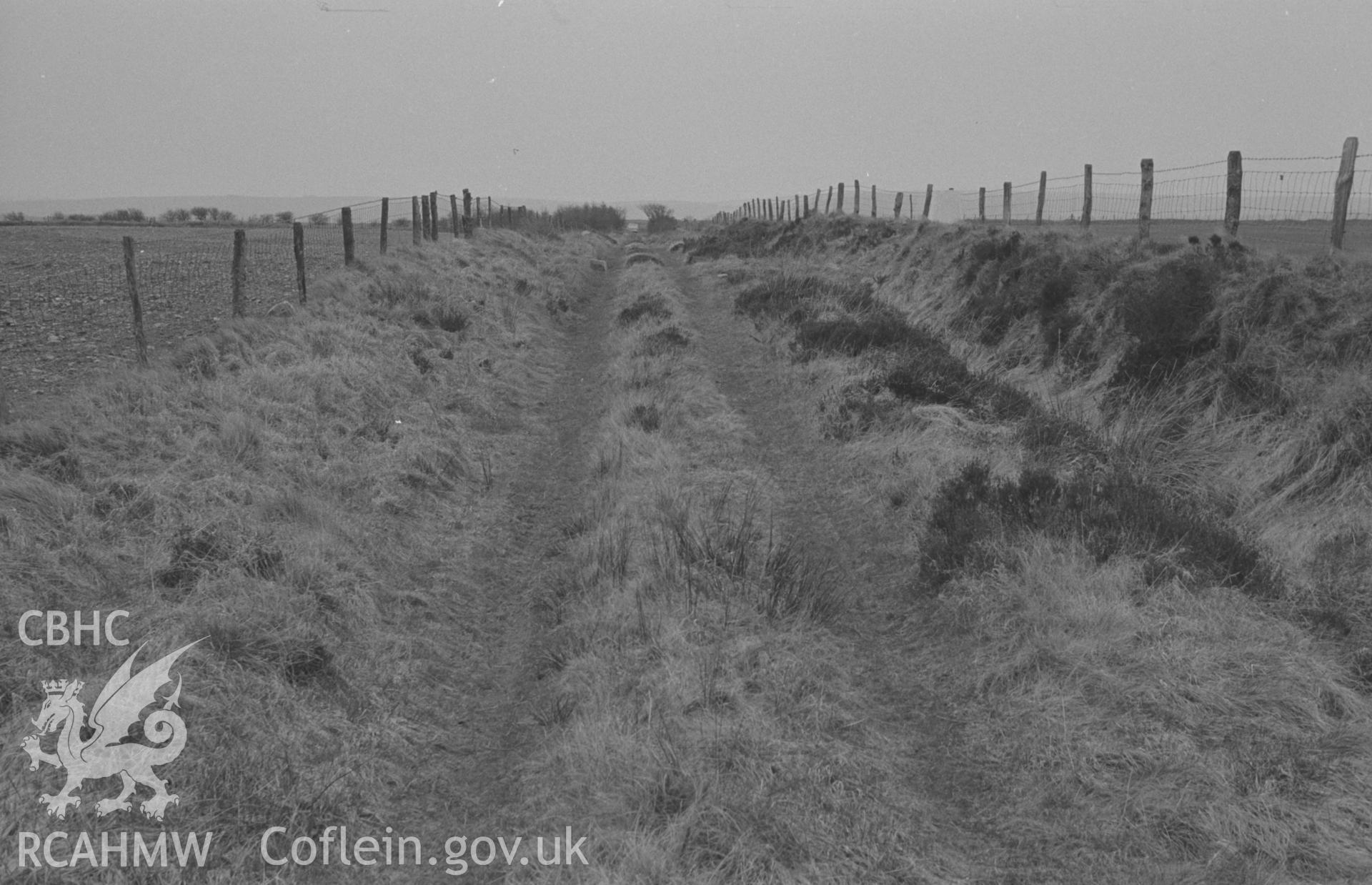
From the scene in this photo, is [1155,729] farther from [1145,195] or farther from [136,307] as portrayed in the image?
[1145,195]

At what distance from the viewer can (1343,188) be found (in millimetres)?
10172

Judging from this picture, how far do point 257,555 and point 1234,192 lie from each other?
13252 mm

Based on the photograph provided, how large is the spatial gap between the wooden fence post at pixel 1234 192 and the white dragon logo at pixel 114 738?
13.6m

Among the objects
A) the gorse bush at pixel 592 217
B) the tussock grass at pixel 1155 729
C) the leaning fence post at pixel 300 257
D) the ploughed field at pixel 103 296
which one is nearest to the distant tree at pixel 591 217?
the gorse bush at pixel 592 217

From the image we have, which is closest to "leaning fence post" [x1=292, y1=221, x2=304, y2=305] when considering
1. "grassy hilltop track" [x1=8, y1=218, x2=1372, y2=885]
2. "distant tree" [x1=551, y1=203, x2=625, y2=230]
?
"grassy hilltop track" [x1=8, y1=218, x2=1372, y2=885]

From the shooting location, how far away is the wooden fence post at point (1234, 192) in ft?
39.3

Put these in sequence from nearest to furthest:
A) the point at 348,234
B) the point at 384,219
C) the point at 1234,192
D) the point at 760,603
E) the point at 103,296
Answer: the point at 760,603, the point at 1234,192, the point at 103,296, the point at 348,234, the point at 384,219

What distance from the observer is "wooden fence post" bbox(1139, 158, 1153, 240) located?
14.3 metres

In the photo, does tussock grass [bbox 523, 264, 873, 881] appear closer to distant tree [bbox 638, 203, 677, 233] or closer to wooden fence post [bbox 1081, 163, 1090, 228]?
wooden fence post [bbox 1081, 163, 1090, 228]

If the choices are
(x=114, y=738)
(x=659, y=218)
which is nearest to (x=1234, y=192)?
(x=114, y=738)

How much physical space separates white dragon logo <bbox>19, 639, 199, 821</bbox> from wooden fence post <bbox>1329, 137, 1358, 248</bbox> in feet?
41.4

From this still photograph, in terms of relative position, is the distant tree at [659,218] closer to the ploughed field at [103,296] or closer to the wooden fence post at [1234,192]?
the ploughed field at [103,296]

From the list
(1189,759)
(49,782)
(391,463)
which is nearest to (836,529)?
(1189,759)

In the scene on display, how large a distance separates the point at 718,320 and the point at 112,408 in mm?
12069
